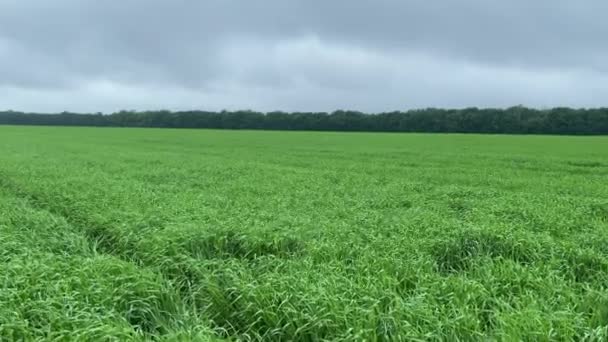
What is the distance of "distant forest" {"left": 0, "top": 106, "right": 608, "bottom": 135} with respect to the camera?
84.1 meters

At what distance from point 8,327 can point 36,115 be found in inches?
5469

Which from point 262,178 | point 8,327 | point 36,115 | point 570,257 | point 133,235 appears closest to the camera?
point 8,327

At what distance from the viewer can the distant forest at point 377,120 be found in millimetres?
84062

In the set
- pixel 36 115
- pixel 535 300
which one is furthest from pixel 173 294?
pixel 36 115

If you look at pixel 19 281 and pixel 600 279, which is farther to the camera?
pixel 600 279

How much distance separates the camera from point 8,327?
14.1 feet

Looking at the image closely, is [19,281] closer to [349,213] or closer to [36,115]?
[349,213]

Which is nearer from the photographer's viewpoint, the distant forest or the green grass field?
the green grass field

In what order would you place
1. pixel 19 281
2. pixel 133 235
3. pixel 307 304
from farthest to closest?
pixel 133 235, pixel 19 281, pixel 307 304

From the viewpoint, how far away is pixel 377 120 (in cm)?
10156

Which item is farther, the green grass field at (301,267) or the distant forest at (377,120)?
the distant forest at (377,120)

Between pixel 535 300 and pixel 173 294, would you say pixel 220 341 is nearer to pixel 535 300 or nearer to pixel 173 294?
pixel 173 294

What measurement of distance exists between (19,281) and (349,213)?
247 inches

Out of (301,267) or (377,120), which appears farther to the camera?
(377,120)
